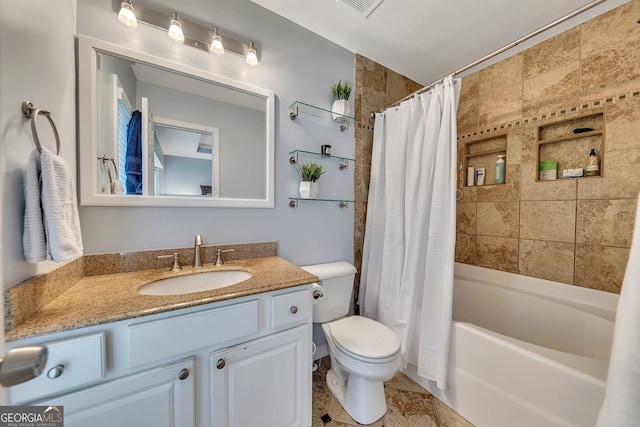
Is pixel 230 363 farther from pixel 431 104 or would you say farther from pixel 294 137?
pixel 431 104

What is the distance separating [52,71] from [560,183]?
2807 mm

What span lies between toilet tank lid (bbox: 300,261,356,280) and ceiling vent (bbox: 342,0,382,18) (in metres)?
1.69

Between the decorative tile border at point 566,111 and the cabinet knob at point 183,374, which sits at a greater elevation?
the decorative tile border at point 566,111

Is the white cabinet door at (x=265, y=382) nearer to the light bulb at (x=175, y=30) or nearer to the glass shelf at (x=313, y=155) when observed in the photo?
the glass shelf at (x=313, y=155)

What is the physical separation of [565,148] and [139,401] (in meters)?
2.74

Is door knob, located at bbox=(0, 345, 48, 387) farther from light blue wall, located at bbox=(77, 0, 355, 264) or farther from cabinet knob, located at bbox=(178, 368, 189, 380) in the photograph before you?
light blue wall, located at bbox=(77, 0, 355, 264)

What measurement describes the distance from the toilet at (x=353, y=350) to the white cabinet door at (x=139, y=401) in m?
0.76

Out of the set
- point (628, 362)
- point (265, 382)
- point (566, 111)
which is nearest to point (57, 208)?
point (265, 382)

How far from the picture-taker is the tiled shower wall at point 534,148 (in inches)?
53.8

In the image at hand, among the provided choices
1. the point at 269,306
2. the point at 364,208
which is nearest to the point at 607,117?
the point at 364,208

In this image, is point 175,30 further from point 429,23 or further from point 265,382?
point 265,382

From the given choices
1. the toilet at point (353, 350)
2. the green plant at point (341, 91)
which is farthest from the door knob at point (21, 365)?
the green plant at point (341, 91)

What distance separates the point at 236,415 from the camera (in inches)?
36.1

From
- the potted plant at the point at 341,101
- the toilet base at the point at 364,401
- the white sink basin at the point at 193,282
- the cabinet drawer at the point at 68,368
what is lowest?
the toilet base at the point at 364,401
